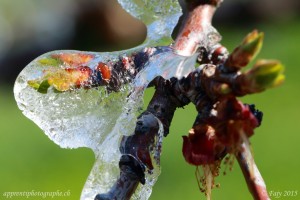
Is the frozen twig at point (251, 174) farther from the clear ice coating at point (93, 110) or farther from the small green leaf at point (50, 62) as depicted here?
the small green leaf at point (50, 62)

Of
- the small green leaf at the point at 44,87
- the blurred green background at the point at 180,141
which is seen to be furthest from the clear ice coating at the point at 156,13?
the blurred green background at the point at 180,141

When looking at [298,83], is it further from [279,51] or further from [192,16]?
[192,16]

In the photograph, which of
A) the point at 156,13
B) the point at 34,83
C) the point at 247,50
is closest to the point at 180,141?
the point at 156,13

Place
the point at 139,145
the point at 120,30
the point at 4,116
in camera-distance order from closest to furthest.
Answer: the point at 139,145
the point at 4,116
the point at 120,30

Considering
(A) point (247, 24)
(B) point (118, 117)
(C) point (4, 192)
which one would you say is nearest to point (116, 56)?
(B) point (118, 117)

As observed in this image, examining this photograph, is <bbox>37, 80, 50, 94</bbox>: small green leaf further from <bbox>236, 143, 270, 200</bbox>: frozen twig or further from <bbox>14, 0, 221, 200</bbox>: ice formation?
<bbox>236, 143, 270, 200</bbox>: frozen twig

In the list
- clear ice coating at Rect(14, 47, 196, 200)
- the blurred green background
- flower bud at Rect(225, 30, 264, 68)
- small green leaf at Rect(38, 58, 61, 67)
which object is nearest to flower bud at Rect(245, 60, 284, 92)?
flower bud at Rect(225, 30, 264, 68)

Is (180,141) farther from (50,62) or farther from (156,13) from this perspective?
(50,62)
